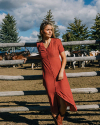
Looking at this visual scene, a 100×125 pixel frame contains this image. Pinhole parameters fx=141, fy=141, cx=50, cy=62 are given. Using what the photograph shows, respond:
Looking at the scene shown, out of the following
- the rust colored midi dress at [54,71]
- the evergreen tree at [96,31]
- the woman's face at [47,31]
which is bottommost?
the rust colored midi dress at [54,71]

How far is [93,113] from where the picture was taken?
345cm

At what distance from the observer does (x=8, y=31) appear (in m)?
36.2

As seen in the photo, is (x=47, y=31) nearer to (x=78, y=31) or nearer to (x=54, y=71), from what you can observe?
(x=54, y=71)

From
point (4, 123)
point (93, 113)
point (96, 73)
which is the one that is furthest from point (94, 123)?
point (4, 123)

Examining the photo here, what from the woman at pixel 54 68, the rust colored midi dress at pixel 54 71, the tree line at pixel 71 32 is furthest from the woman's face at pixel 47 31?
the tree line at pixel 71 32

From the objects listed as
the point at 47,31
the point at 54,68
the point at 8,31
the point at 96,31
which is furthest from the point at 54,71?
the point at 8,31

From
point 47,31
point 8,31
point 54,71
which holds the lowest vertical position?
point 54,71

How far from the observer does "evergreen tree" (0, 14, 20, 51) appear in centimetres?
3580

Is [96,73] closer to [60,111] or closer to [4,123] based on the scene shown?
[60,111]

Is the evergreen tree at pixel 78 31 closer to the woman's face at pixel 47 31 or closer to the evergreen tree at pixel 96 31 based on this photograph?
the evergreen tree at pixel 96 31

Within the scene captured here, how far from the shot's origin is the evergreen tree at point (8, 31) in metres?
35.8

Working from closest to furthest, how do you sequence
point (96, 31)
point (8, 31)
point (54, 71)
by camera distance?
point (54, 71) → point (96, 31) → point (8, 31)

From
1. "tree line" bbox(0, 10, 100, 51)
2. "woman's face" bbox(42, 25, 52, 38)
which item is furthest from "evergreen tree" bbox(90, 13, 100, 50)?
"woman's face" bbox(42, 25, 52, 38)

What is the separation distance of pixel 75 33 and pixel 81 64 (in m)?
16.4
